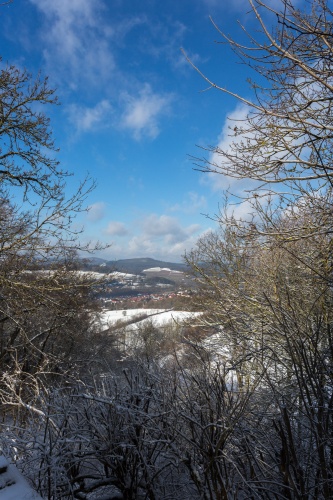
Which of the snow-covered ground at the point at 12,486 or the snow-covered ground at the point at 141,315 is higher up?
the snow-covered ground at the point at 12,486

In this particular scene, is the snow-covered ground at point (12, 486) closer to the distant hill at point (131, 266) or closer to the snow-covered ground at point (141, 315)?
the distant hill at point (131, 266)

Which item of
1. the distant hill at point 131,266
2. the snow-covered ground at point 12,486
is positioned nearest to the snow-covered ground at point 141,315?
the distant hill at point 131,266

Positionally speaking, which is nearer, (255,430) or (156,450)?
(255,430)

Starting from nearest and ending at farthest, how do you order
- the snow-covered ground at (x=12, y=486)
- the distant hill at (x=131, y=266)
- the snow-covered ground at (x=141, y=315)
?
the snow-covered ground at (x=12, y=486) < the distant hill at (x=131, y=266) < the snow-covered ground at (x=141, y=315)

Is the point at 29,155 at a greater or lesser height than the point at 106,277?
greater

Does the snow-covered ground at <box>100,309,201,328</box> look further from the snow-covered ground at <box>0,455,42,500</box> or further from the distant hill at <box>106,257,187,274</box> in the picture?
the snow-covered ground at <box>0,455,42,500</box>

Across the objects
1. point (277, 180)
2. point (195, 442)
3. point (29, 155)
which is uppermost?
point (29, 155)

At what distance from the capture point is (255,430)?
3.59m

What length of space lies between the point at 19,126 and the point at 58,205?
6.30ft

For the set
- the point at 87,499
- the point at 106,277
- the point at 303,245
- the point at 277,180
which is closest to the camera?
the point at 87,499

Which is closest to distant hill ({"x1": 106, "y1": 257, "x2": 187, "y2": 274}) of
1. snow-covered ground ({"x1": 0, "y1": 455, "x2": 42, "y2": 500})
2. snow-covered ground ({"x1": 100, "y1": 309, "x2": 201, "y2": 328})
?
snow-covered ground ({"x1": 100, "y1": 309, "x2": 201, "y2": 328})

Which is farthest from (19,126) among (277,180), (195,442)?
(195,442)

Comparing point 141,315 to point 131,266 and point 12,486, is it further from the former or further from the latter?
point 12,486

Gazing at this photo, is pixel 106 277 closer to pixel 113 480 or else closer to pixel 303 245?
pixel 303 245
